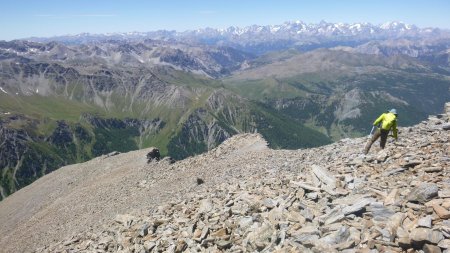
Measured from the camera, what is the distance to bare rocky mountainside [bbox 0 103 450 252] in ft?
61.7

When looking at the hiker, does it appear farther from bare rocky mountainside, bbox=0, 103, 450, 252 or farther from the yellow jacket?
bare rocky mountainside, bbox=0, 103, 450, 252

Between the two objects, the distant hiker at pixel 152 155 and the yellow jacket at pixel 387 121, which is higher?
the yellow jacket at pixel 387 121

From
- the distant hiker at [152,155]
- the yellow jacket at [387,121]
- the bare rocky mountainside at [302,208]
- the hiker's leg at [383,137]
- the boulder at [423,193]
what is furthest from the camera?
the distant hiker at [152,155]

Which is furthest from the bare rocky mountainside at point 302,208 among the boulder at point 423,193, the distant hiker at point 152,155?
the distant hiker at point 152,155

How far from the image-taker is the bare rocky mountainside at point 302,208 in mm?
18812

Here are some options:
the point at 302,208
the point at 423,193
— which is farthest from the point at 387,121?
the point at 423,193

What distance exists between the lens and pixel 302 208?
78.5 feet

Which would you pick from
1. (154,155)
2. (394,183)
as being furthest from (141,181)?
(394,183)

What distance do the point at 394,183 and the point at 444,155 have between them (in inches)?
190

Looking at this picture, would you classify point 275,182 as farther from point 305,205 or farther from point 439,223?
point 439,223

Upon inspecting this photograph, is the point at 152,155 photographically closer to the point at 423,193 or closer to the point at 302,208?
the point at 302,208

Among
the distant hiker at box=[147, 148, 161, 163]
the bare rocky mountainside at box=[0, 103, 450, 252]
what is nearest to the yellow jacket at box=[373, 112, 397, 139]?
the bare rocky mountainside at box=[0, 103, 450, 252]

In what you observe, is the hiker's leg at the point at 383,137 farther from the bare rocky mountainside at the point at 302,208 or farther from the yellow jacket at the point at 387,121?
the bare rocky mountainside at the point at 302,208

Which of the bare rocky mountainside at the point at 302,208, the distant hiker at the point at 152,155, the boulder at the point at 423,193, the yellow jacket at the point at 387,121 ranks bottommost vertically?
the distant hiker at the point at 152,155
